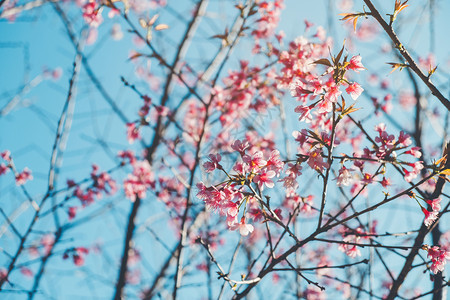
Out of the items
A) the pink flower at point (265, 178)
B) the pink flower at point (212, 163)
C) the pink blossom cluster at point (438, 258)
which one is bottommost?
the pink blossom cluster at point (438, 258)

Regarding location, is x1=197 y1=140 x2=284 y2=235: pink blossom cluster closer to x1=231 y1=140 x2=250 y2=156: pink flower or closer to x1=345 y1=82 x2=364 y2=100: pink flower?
x1=231 y1=140 x2=250 y2=156: pink flower

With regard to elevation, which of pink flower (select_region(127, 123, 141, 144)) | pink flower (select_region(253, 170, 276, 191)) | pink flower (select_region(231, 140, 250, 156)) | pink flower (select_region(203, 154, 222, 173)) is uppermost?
pink flower (select_region(127, 123, 141, 144))

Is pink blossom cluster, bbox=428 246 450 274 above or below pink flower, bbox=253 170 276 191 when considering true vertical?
below

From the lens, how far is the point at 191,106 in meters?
4.77

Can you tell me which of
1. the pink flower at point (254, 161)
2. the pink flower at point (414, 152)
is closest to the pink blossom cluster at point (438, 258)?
the pink flower at point (414, 152)

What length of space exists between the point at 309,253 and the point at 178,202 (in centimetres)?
268

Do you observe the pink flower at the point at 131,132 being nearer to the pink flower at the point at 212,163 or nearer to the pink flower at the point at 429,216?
the pink flower at the point at 212,163

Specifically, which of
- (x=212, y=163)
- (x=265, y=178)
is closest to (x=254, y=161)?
(x=265, y=178)

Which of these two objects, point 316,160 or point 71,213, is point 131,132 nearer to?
point 71,213

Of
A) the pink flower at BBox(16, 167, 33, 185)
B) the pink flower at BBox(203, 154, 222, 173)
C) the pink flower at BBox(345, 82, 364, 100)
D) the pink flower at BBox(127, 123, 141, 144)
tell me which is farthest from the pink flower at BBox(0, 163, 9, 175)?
the pink flower at BBox(345, 82, 364, 100)

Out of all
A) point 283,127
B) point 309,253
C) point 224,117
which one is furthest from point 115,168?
point 309,253

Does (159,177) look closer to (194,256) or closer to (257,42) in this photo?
(194,256)

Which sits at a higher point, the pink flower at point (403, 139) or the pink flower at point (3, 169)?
the pink flower at point (3, 169)

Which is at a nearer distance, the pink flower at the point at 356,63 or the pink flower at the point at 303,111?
the pink flower at the point at 356,63
